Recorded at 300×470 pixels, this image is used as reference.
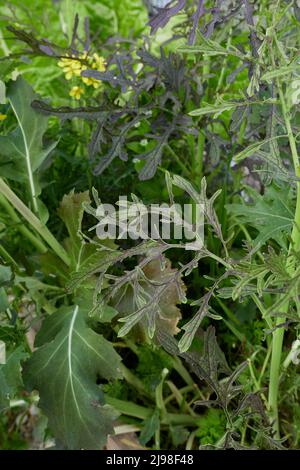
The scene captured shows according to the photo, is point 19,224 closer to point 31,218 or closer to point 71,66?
point 31,218

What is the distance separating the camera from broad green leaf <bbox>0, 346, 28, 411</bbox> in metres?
0.49

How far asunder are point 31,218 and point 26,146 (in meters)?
0.09

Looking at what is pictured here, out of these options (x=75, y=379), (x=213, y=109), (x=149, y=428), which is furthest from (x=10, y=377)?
(x=213, y=109)

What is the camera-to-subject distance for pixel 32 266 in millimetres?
650

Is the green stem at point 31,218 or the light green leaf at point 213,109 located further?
the green stem at point 31,218

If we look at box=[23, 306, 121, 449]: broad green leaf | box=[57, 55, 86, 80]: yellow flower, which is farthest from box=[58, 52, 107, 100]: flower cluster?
box=[23, 306, 121, 449]: broad green leaf

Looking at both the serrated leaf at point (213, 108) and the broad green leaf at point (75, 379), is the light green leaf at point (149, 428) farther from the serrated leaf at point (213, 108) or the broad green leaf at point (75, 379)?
the serrated leaf at point (213, 108)

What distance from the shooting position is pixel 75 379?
51 cm

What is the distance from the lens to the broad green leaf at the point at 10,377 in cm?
49

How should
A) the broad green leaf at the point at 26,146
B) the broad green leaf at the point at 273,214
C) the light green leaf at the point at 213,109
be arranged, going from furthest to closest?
the broad green leaf at the point at 26,146 < the broad green leaf at the point at 273,214 < the light green leaf at the point at 213,109

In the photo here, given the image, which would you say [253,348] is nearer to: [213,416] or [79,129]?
[213,416]

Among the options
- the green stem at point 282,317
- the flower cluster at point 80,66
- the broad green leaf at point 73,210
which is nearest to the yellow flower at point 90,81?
the flower cluster at point 80,66

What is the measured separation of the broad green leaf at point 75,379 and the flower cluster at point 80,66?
0.80ft

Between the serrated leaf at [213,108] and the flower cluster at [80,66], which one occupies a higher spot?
the serrated leaf at [213,108]
